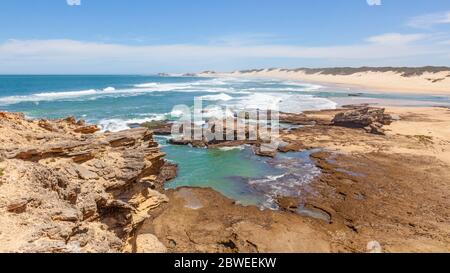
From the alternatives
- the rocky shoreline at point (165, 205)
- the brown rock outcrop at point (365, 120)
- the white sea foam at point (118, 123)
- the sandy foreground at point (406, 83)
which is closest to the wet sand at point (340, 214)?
the rocky shoreline at point (165, 205)

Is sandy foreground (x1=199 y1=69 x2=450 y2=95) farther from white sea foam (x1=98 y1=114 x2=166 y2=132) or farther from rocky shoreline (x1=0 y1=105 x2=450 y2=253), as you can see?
rocky shoreline (x1=0 y1=105 x2=450 y2=253)

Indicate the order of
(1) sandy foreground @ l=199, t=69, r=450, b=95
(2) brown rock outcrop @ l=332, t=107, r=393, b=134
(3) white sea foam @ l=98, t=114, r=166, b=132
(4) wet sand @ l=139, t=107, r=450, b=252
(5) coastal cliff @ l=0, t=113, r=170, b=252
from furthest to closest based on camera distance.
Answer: (1) sandy foreground @ l=199, t=69, r=450, b=95, (3) white sea foam @ l=98, t=114, r=166, b=132, (2) brown rock outcrop @ l=332, t=107, r=393, b=134, (4) wet sand @ l=139, t=107, r=450, b=252, (5) coastal cliff @ l=0, t=113, r=170, b=252

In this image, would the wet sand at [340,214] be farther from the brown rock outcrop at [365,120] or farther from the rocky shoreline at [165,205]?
the brown rock outcrop at [365,120]

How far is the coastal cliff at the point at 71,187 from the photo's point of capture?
6.98 metres

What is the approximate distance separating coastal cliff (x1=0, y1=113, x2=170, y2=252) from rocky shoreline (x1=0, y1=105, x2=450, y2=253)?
1.2 inches

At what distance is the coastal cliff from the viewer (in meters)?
6.98

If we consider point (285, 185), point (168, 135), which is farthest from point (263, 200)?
point (168, 135)

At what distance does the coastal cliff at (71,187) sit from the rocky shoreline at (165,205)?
31mm

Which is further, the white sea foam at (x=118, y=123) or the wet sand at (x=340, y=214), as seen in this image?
the white sea foam at (x=118, y=123)

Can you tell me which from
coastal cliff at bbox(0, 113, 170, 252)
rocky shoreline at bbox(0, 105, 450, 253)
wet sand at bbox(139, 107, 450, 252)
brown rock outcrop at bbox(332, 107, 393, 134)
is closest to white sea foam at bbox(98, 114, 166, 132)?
rocky shoreline at bbox(0, 105, 450, 253)

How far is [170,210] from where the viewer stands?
50.1ft

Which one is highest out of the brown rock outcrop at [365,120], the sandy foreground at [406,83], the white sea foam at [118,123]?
the sandy foreground at [406,83]

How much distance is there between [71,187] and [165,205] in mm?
6900

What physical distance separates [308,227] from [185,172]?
9967mm
